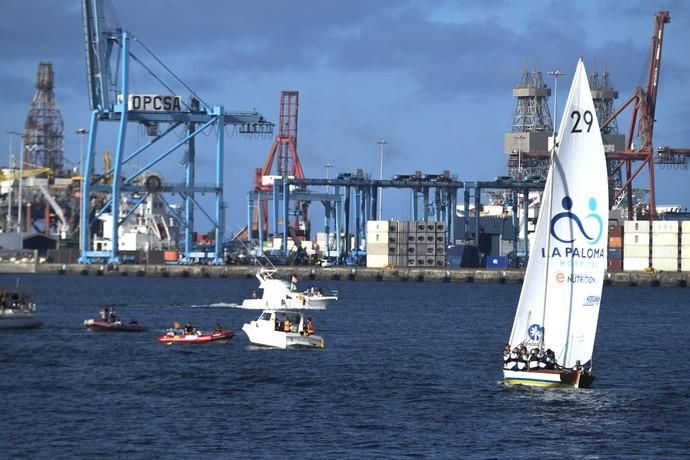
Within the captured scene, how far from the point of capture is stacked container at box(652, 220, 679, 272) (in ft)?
527

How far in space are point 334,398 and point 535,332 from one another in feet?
23.1

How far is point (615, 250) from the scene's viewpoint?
551ft

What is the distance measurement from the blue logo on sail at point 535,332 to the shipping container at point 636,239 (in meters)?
117

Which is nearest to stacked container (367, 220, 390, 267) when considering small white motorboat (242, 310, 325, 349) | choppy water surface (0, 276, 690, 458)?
choppy water surface (0, 276, 690, 458)

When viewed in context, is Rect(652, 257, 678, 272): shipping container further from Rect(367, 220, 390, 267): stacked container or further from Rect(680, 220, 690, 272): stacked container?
Rect(367, 220, 390, 267): stacked container

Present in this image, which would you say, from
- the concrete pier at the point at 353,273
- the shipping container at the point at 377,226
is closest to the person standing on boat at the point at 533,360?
the concrete pier at the point at 353,273

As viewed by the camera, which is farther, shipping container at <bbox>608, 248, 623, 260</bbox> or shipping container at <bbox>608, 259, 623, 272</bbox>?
shipping container at <bbox>608, 248, 623, 260</bbox>

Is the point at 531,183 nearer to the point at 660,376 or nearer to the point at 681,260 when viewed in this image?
the point at 681,260

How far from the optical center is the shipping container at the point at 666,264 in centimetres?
16162

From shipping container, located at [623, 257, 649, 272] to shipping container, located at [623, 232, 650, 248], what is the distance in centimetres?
174

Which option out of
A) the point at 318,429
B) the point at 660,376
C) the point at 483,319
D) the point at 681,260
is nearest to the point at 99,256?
the point at 681,260

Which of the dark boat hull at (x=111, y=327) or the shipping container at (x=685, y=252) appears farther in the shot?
the shipping container at (x=685, y=252)

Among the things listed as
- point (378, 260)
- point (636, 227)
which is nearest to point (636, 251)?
point (636, 227)

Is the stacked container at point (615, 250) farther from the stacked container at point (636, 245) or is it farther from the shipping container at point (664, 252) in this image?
the shipping container at point (664, 252)
